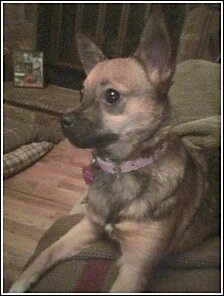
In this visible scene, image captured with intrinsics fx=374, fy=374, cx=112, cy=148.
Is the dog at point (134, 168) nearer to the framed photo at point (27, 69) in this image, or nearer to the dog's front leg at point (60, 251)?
the dog's front leg at point (60, 251)

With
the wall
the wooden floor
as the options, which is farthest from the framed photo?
the wooden floor

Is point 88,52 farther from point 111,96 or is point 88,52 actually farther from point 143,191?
point 143,191

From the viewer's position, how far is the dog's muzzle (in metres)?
0.52

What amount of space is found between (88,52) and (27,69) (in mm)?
985

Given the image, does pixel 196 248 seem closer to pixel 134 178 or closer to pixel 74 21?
pixel 134 178

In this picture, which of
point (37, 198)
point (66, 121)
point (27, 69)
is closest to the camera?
point (66, 121)

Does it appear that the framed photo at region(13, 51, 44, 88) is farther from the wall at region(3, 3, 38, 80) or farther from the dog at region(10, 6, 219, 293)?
the dog at region(10, 6, 219, 293)

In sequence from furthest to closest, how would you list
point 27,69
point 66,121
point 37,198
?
point 27,69 < point 37,198 < point 66,121

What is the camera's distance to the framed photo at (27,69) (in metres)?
1.32

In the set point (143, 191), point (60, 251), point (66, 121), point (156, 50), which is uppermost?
point (156, 50)

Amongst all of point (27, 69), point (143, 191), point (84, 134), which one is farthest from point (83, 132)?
point (27, 69)

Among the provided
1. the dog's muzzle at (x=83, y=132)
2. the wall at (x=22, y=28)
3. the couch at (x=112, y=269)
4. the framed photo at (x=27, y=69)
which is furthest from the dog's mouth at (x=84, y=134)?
the wall at (x=22, y=28)

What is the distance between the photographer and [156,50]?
→ 54cm

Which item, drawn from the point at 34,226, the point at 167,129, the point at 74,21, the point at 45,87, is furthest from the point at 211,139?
the point at 74,21
